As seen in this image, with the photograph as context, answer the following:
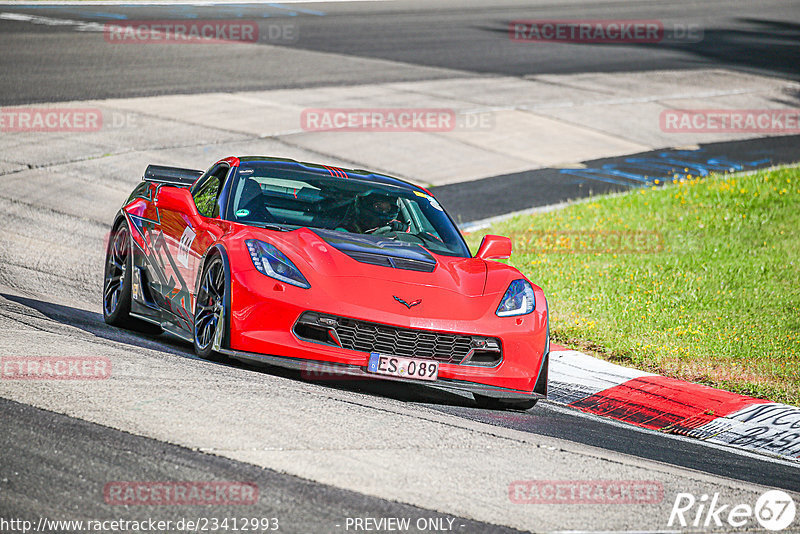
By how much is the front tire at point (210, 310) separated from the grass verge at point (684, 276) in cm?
401

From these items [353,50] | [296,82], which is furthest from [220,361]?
[353,50]

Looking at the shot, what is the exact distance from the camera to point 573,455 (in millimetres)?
5938

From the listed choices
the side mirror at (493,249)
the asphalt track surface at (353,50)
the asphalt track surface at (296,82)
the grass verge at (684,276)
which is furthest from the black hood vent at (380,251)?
the asphalt track surface at (353,50)

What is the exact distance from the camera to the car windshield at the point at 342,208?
794 cm

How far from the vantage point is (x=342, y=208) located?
26.7ft

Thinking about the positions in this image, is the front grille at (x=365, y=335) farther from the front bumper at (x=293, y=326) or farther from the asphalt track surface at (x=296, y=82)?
the asphalt track surface at (x=296, y=82)

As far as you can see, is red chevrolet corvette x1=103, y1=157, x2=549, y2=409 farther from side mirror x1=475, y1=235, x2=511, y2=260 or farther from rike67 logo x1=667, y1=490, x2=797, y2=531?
rike67 logo x1=667, y1=490, x2=797, y2=531

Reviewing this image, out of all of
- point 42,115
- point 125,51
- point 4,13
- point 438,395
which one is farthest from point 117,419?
point 4,13

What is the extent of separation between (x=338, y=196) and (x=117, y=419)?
3.22 m

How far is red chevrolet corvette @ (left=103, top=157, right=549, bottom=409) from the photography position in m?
6.78

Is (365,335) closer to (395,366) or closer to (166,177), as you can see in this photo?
(395,366)

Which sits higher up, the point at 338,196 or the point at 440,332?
the point at 338,196

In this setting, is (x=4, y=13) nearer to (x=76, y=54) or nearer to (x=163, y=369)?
(x=76, y=54)

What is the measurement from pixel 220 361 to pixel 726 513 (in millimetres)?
3341
